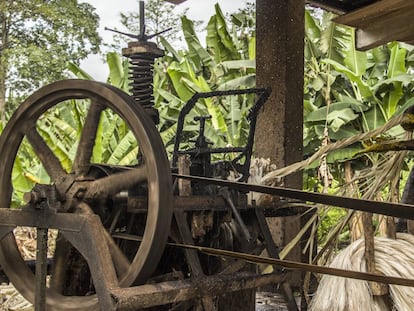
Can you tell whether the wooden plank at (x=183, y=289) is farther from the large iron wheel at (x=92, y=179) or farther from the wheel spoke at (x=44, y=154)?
the wheel spoke at (x=44, y=154)

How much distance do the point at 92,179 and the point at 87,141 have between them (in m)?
0.20

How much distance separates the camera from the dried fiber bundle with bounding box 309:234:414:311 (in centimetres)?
184

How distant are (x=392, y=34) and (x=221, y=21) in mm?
5124

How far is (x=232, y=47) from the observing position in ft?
25.6

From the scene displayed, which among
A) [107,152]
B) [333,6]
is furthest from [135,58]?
[107,152]

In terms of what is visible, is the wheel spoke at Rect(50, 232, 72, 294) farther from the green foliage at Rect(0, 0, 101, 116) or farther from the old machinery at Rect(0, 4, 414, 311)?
the green foliage at Rect(0, 0, 101, 116)

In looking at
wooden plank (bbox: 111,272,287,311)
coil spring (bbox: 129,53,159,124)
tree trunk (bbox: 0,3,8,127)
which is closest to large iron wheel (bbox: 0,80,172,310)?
wooden plank (bbox: 111,272,287,311)

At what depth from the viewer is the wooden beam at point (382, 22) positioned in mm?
2434

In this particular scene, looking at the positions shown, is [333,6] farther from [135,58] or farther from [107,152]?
[107,152]

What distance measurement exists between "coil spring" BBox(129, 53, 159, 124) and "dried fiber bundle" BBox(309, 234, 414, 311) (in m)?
1.54

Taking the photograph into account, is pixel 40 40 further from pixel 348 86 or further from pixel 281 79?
pixel 281 79

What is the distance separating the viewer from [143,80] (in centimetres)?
321

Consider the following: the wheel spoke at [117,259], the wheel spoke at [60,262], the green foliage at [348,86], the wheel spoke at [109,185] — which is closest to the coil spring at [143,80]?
the wheel spoke at [109,185]

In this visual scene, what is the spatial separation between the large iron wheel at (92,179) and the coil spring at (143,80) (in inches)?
23.6
